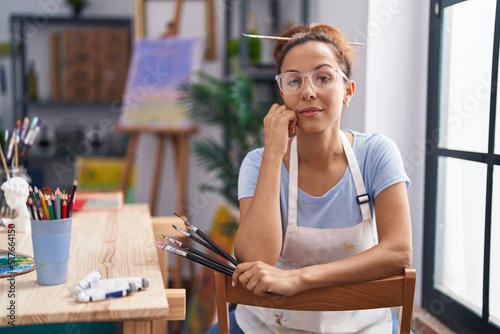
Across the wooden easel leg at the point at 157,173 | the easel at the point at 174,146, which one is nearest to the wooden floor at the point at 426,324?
the easel at the point at 174,146

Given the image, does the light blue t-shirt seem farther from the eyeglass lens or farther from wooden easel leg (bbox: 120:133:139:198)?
wooden easel leg (bbox: 120:133:139:198)

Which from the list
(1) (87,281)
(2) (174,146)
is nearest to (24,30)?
(2) (174,146)

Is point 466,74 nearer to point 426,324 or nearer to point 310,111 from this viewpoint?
point 310,111

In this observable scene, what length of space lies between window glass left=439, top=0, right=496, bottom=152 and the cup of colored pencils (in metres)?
1.15

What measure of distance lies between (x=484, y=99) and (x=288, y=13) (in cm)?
184

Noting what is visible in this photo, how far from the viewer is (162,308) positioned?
41.5 inches

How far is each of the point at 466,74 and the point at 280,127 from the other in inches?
25.4

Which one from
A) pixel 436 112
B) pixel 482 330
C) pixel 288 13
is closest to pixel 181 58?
pixel 288 13

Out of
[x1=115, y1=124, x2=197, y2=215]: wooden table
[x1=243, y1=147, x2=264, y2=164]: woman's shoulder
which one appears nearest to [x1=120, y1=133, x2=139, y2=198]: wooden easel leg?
[x1=115, y1=124, x2=197, y2=215]: wooden table

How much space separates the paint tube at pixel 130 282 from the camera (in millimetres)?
1133

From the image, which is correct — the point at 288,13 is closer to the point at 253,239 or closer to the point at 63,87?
the point at 253,239

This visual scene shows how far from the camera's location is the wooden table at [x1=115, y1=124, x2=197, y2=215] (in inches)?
144

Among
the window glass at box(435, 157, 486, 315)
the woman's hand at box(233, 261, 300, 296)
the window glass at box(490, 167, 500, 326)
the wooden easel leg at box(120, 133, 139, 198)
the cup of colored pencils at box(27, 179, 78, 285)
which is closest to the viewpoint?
the cup of colored pencils at box(27, 179, 78, 285)

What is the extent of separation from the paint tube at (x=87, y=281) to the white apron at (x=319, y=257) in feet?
1.66
